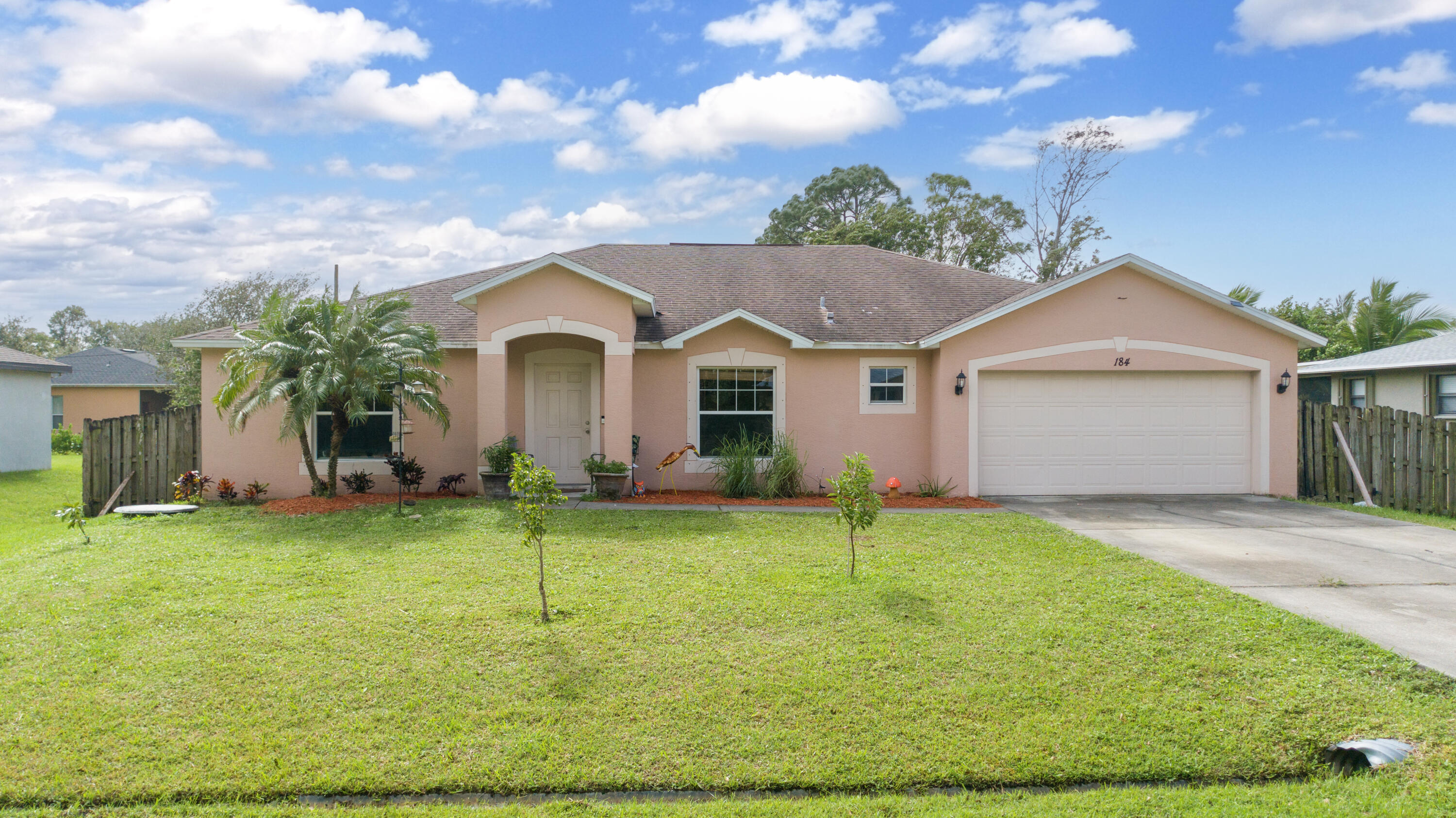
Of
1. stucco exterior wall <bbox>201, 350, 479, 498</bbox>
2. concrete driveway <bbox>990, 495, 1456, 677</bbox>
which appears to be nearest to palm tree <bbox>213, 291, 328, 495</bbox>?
stucco exterior wall <bbox>201, 350, 479, 498</bbox>

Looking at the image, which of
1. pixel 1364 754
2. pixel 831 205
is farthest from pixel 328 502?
pixel 831 205

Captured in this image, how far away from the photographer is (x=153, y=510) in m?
10.6

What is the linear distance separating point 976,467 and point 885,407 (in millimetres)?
1859

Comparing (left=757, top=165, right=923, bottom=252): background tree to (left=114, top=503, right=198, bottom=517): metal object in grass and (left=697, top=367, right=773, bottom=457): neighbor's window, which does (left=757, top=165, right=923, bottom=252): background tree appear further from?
(left=114, top=503, right=198, bottom=517): metal object in grass

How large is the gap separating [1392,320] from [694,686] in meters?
25.9

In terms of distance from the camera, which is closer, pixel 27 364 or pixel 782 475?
pixel 782 475

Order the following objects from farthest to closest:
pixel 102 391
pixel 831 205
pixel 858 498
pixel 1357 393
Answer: pixel 831 205
pixel 102 391
pixel 1357 393
pixel 858 498

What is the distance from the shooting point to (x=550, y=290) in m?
11.9

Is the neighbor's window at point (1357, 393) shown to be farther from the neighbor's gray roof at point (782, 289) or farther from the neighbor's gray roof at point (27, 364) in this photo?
the neighbor's gray roof at point (27, 364)

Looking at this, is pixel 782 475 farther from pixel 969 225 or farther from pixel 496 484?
pixel 969 225

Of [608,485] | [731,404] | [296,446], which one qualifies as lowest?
[608,485]

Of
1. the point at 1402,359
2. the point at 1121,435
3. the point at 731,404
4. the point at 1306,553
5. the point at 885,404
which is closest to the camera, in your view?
the point at 1306,553

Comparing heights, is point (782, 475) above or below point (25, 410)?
below

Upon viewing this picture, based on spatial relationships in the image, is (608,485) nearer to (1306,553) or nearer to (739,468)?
(739,468)
